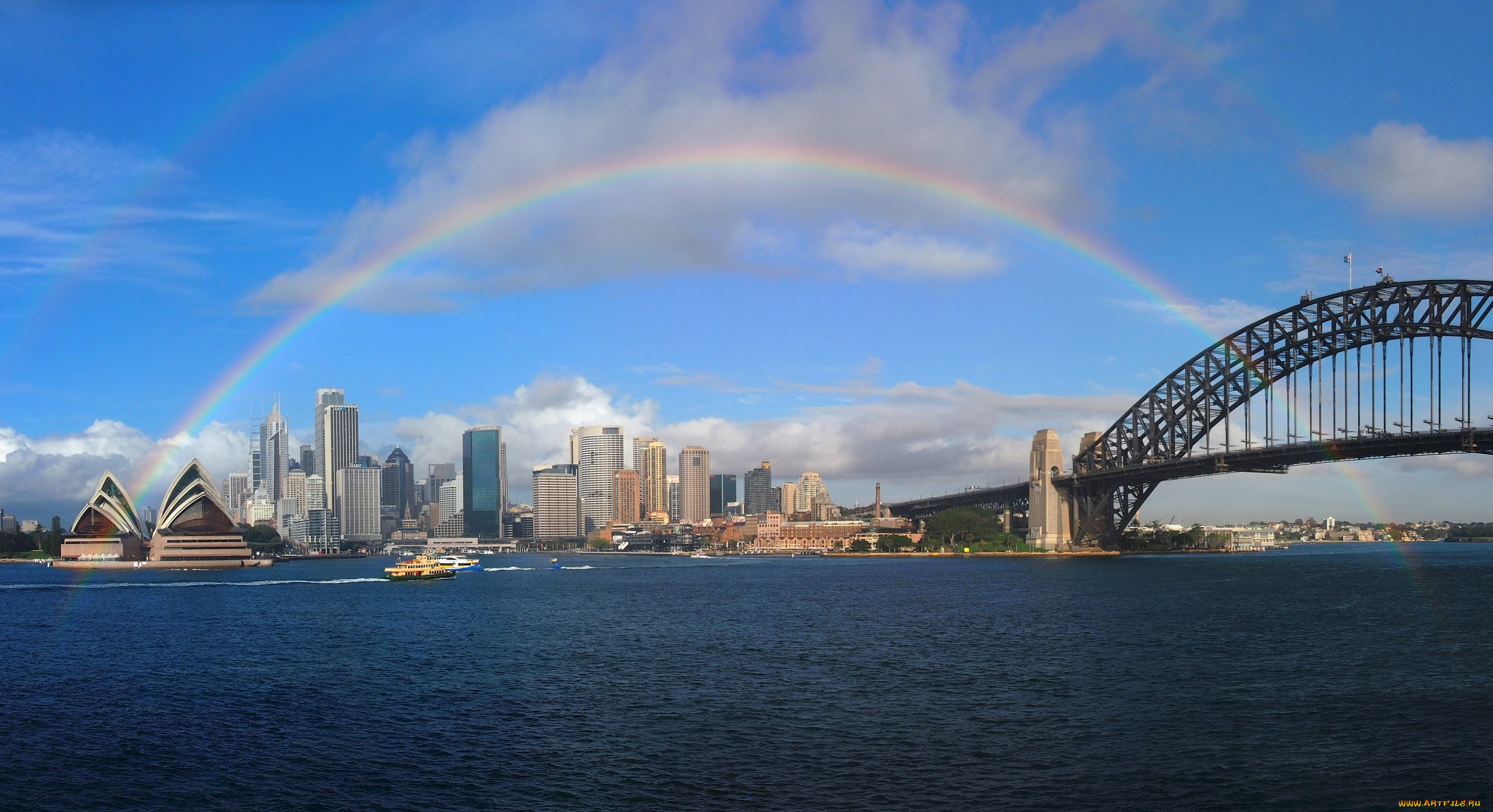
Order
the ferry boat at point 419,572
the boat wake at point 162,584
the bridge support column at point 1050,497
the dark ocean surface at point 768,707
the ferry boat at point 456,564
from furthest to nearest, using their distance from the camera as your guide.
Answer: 1. the bridge support column at point 1050,497
2. the ferry boat at point 456,564
3. the ferry boat at point 419,572
4. the boat wake at point 162,584
5. the dark ocean surface at point 768,707

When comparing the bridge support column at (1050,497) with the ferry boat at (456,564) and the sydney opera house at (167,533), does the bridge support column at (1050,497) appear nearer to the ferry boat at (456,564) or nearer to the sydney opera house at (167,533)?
the ferry boat at (456,564)

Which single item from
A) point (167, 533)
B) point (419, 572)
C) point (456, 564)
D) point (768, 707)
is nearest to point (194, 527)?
point (167, 533)

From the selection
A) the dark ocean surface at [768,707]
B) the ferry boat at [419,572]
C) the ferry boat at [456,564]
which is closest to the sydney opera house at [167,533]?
the ferry boat at [456,564]

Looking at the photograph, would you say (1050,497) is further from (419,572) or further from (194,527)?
(194,527)

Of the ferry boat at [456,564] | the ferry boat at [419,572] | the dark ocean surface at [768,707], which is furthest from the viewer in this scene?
the ferry boat at [456,564]

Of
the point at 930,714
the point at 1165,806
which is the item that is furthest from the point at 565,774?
the point at 1165,806

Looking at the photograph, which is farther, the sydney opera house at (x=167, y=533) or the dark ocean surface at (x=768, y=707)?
the sydney opera house at (x=167, y=533)

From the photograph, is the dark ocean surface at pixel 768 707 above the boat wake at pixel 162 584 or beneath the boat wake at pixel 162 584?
above
